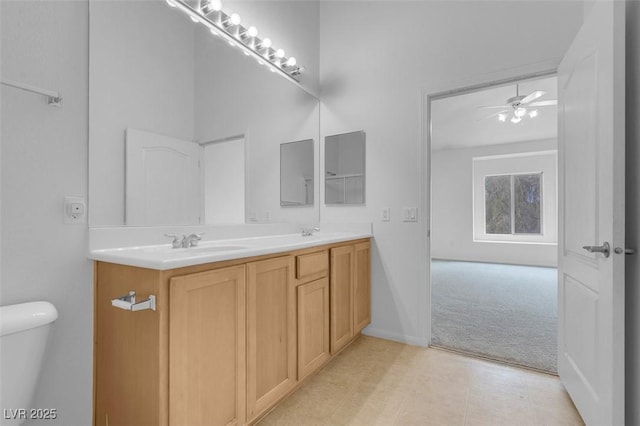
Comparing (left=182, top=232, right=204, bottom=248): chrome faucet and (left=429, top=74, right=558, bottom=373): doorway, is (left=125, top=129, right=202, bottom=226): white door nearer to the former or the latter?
(left=182, top=232, right=204, bottom=248): chrome faucet

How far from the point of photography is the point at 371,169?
8.20 ft

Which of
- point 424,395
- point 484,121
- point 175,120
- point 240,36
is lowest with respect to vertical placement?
point 424,395

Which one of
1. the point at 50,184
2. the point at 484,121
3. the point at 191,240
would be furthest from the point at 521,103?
the point at 50,184

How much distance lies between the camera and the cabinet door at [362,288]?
2.26m

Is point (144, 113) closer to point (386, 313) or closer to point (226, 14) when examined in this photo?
point (226, 14)

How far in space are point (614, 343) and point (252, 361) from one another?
55.6 inches

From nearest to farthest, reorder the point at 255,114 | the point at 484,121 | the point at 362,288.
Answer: the point at 255,114, the point at 362,288, the point at 484,121

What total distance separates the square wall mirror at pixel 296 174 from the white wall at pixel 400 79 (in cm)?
21

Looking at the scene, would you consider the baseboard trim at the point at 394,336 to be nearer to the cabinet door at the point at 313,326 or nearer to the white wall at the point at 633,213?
the cabinet door at the point at 313,326

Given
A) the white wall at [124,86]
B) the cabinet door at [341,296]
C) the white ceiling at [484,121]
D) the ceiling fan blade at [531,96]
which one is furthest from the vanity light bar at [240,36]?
the ceiling fan blade at [531,96]

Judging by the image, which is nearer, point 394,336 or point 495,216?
point 394,336

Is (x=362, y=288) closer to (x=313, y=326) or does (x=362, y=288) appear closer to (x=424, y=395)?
(x=313, y=326)

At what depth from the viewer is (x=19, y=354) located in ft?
3.27

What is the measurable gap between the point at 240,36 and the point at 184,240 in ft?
4.70
